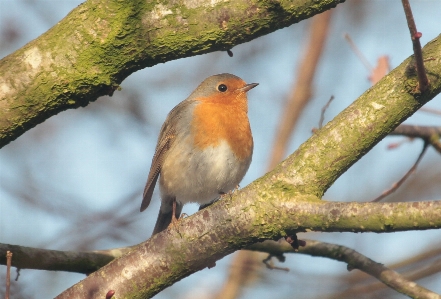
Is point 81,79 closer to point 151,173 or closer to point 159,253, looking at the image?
point 159,253

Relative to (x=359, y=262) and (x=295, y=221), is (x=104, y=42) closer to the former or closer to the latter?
(x=295, y=221)

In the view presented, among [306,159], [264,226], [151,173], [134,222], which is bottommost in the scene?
[264,226]

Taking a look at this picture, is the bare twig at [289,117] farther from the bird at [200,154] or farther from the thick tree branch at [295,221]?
the thick tree branch at [295,221]

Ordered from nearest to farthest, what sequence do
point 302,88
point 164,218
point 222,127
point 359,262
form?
point 359,262, point 222,127, point 164,218, point 302,88

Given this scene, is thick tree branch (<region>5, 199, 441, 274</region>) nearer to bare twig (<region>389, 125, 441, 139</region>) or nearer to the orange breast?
the orange breast

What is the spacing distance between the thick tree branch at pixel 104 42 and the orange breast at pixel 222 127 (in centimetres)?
191

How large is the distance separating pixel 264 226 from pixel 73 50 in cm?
126

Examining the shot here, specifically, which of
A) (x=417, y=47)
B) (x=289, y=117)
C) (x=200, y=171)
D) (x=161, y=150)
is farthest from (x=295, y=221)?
(x=289, y=117)

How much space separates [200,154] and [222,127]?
1.08 feet

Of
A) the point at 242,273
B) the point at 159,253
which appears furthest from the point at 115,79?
the point at 242,273

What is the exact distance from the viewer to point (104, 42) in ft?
9.04

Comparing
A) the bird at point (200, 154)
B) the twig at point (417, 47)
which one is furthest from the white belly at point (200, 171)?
the twig at point (417, 47)

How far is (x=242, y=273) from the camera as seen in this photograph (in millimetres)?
5535

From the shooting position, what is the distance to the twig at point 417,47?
87.3 inches
